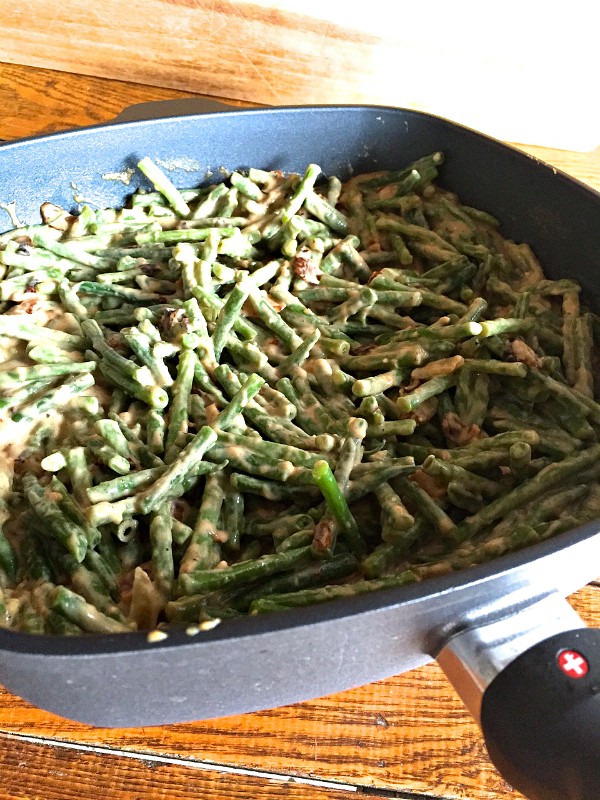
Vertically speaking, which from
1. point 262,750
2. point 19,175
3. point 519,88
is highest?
point 519,88

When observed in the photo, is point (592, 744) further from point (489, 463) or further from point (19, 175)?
point (19, 175)

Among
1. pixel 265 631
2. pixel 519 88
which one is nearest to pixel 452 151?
pixel 519 88

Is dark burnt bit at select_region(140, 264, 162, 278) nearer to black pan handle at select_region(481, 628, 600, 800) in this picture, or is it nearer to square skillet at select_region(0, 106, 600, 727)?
square skillet at select_region(0, 106, 600, 727)

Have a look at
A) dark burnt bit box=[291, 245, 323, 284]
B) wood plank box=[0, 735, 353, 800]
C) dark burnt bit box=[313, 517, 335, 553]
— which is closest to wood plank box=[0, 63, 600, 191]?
dark burnt bit box=[291, 245, 323, 284]

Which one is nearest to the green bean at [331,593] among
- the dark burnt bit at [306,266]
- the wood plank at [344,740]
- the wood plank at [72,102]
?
the wood plank at [344,740]

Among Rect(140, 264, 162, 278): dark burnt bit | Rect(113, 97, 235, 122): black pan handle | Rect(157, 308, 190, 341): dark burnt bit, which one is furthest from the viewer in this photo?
Rect(113, 97, 235, 122): black pan handle

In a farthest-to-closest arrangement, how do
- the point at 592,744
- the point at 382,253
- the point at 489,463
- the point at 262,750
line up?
the point at 382,253
the point at 489,463
the point at 262,750
the point at 592,744

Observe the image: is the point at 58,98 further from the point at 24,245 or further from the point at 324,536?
the point at 324,536

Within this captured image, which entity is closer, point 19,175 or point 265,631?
point 265,631
